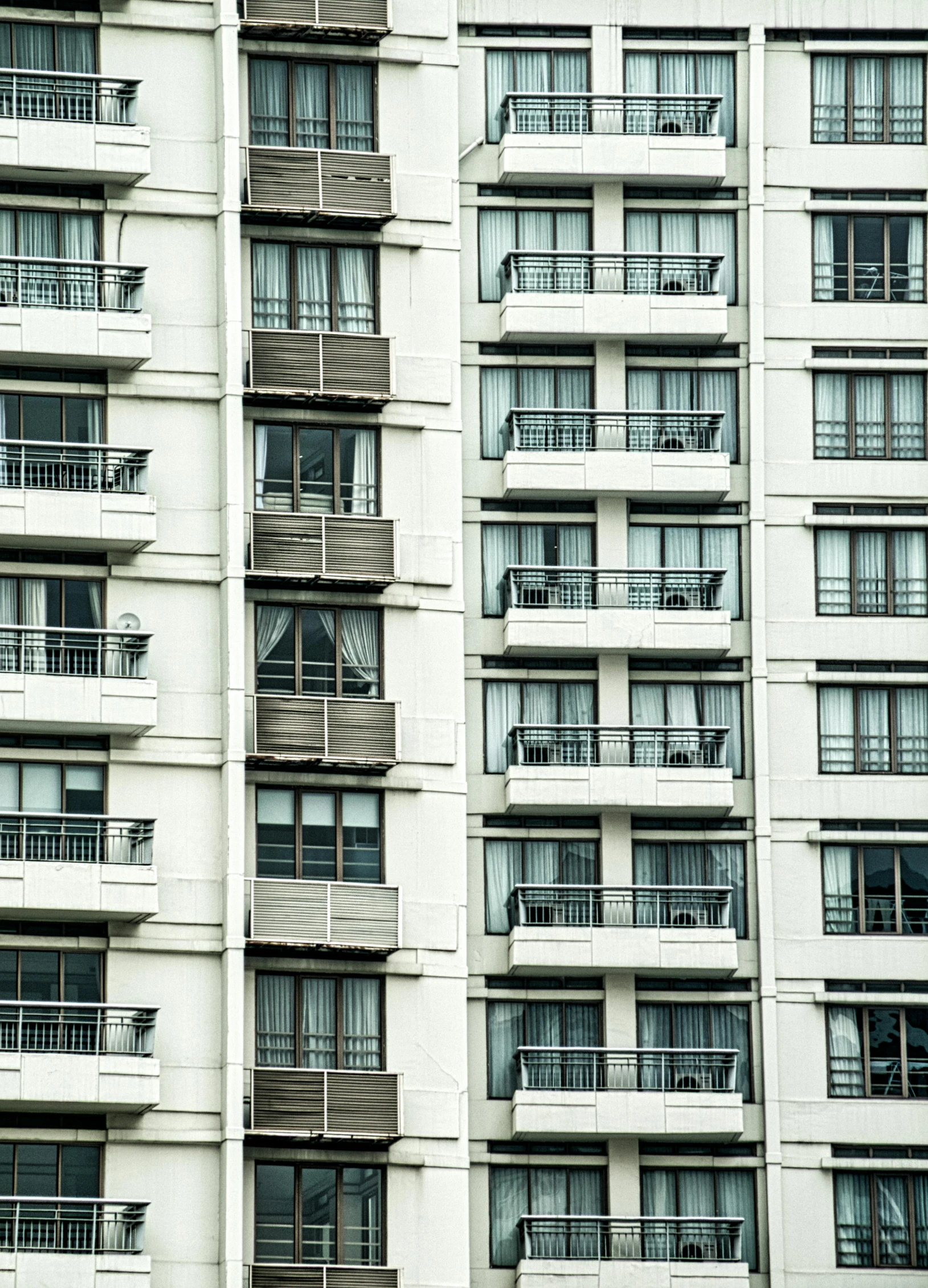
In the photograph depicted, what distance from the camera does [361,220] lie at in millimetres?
67812

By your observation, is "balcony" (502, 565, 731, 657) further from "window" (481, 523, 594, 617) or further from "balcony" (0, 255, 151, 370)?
"balcony" (0, 255, 151, 370)

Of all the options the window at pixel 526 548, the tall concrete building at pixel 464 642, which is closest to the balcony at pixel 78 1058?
the tall concrete building at pixel 464 642

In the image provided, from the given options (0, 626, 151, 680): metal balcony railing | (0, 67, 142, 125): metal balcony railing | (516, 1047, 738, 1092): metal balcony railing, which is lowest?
(516, 1047, 738, 1092): metal balcony railing

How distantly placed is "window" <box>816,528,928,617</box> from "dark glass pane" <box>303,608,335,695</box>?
11.1 meters

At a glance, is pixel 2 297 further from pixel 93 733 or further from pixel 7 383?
pixel 93 733

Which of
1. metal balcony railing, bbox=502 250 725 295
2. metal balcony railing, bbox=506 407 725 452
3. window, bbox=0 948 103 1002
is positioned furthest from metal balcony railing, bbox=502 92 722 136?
window, bbox=0 948 103 1002

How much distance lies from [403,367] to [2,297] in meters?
8.82

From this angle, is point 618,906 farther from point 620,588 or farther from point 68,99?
point 68,99

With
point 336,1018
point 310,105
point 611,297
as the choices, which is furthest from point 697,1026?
point 310,105

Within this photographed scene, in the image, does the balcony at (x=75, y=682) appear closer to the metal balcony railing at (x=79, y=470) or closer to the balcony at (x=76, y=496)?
the balcony at (x=76, y=496)

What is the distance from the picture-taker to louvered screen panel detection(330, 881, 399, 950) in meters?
64.4

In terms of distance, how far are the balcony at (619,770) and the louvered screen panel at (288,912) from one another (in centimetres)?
519

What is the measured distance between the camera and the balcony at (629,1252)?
64.1 metres

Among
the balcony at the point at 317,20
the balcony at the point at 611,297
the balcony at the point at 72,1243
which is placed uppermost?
the balcony at the point at 317,20
